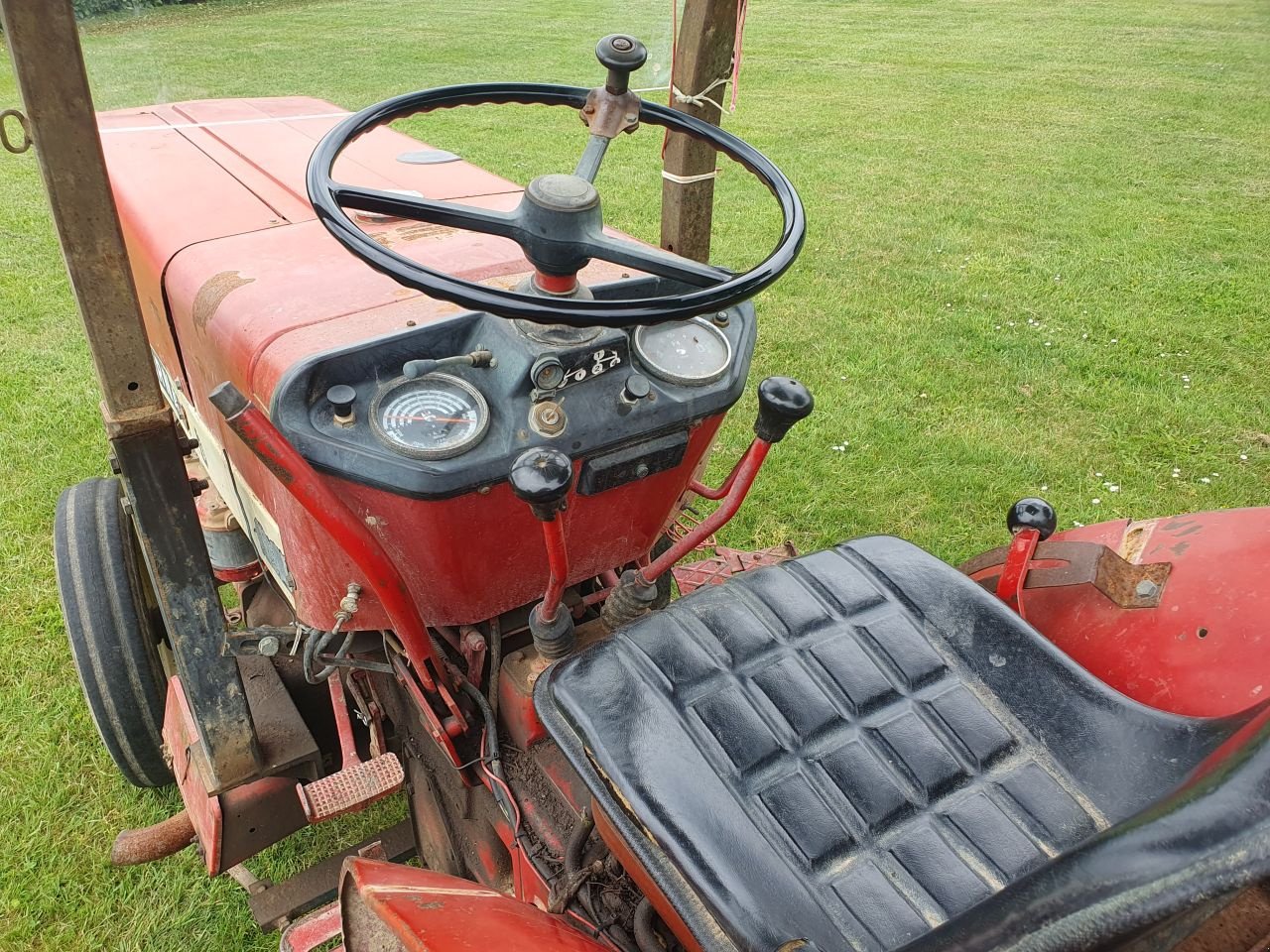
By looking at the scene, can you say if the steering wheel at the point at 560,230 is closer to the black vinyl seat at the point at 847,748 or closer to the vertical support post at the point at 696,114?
the black vinyl seat at the point at 847,748

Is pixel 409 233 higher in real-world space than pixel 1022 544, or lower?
higher

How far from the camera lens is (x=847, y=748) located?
3.89 feet

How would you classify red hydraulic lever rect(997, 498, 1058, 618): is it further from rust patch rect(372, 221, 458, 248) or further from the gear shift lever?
rust patch rect(372, 221, 458, 248)

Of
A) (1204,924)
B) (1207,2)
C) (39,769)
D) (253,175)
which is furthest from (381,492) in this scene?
(1207,2)

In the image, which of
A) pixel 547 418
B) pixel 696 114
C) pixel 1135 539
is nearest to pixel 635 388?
pixel 547 418

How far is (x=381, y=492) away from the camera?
120 centimetres

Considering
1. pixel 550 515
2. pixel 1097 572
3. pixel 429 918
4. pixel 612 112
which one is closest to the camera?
pixel 429 918

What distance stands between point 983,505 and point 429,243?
2.30 m

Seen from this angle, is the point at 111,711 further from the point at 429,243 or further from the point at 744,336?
the point at 744,336

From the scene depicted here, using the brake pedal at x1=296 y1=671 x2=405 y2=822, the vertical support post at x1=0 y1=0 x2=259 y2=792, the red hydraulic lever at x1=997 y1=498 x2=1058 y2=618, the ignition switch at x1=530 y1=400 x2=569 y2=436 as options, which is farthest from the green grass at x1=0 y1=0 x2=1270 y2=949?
the red hydraulic lever at x1=997 y1=498 x2=1058 y2=618

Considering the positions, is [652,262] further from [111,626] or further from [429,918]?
[111,626]

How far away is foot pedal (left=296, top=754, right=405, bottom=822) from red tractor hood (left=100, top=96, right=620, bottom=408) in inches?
25.4

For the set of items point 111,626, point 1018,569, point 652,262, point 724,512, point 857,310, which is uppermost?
point 652,262

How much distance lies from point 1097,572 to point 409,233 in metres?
1.29
